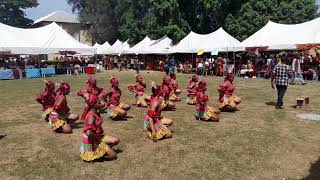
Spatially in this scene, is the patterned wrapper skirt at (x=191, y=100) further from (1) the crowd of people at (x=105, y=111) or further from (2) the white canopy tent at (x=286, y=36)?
(2) the white canopy tent at (x=286, y=36)

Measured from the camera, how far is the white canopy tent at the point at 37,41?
103 feet

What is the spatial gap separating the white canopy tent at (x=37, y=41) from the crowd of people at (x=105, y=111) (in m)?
19.8

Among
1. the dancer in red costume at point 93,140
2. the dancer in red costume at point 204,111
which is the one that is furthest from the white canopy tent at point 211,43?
the dancer in red costume at point 93,140

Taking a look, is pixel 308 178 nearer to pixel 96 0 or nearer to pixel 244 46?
pixel 244 46

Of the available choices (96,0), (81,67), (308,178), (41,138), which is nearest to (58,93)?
(41,138)

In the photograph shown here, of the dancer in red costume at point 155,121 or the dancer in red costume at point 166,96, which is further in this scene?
the dancer in red costume at point 166,96

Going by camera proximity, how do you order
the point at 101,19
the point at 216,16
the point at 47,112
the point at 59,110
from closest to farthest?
the point at 59,110 → the point at 47,112 → the point at 216,16 → the point at 101,19

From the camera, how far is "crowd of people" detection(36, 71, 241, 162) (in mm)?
7914

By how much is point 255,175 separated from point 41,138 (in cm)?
563

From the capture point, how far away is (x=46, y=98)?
11.4 meters

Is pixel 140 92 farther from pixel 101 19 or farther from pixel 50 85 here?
pixel 101 19

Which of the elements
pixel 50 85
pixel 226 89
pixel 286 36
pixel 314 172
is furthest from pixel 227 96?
pixel 286 36

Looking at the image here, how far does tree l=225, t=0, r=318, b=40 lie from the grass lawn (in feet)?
90.7

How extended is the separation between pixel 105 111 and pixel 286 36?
18.1 meters
